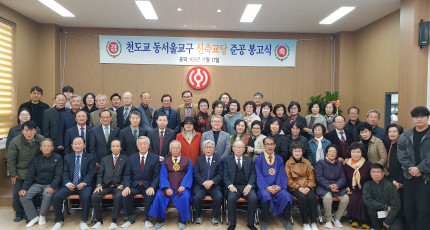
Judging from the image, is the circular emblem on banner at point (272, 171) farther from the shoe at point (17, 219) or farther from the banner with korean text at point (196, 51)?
the banner with korean text at point (196, 51)

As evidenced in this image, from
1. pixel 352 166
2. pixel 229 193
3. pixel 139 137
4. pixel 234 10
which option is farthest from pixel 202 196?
pixel 234 10

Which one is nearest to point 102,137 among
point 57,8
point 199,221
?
point 199,221

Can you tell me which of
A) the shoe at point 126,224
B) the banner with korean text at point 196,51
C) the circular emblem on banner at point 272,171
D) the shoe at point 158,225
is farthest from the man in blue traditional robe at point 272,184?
the banner with korean text at point 196,51

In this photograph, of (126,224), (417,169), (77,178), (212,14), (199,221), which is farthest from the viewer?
(212,14)

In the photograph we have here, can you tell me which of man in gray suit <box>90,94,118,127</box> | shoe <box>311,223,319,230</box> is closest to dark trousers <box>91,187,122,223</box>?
man in gray suit <box>90,94,118,127</box>

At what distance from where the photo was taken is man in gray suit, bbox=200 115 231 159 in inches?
180

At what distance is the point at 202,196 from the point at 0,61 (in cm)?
496

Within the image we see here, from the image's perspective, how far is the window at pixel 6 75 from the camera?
19.2 feet

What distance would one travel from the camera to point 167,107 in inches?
204

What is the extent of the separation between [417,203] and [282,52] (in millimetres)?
5229

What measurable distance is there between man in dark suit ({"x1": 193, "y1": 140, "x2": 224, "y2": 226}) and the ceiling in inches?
122

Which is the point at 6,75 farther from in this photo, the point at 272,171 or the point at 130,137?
the point at 272,171

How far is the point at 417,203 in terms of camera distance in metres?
3.55

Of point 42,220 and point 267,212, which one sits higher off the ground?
point 267,212
